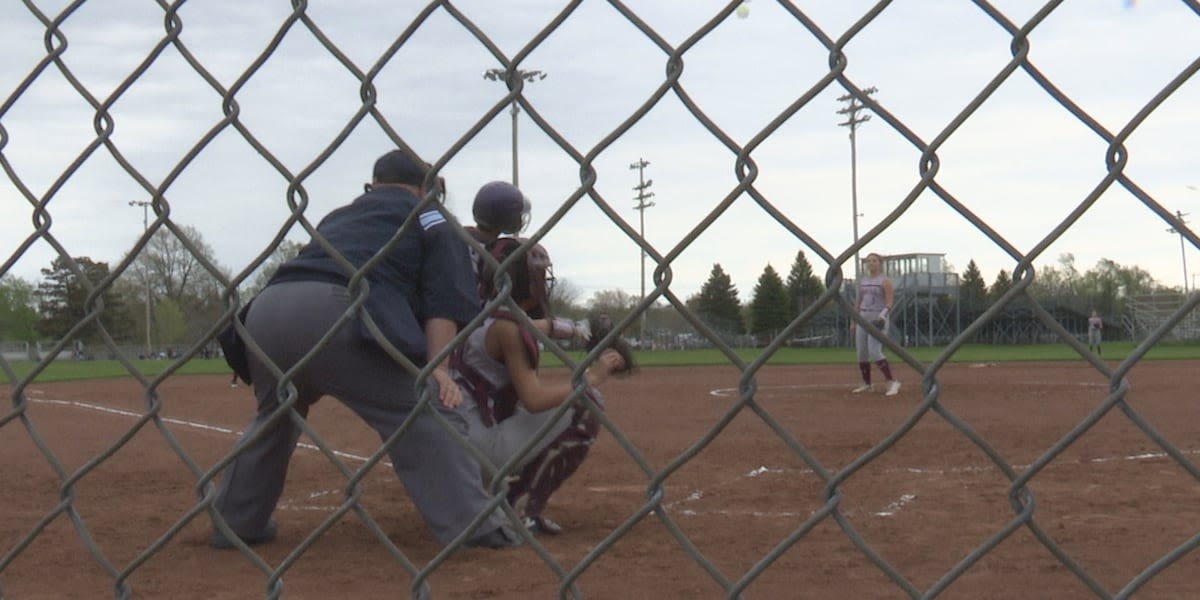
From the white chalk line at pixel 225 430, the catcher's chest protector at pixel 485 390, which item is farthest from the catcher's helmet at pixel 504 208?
the catcher's chest protector at pixel 485 390

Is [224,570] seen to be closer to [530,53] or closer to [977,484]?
[530,53]

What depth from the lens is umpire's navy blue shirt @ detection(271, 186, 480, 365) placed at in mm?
2941

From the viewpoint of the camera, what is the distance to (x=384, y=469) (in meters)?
7.26

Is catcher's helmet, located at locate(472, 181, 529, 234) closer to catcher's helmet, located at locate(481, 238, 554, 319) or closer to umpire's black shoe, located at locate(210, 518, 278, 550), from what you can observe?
catcher's helmet, located at locate(481, 238, 554, 319)

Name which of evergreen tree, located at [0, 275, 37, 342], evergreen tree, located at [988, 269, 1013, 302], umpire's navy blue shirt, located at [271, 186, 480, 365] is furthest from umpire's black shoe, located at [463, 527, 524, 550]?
evergreen tree, located at [988, 269, 1013, 302]

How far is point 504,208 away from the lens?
127 inches

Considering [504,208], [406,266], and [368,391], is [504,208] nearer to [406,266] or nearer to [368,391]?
[406,266]

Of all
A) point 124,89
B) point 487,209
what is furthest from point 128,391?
point 124,89

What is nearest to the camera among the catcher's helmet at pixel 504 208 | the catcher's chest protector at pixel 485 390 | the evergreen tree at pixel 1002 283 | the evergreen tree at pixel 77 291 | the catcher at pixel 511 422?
the evergreen tree at pixel 1002 283

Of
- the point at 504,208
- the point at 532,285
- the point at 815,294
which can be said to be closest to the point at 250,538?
the point at 532,285

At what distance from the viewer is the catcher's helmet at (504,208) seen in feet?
10.5

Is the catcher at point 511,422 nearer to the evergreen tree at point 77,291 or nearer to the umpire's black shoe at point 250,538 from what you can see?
the umpire's black shoe at point 250,538

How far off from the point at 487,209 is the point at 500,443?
1.48 meters

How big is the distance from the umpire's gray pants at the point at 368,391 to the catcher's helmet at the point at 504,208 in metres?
0.53
